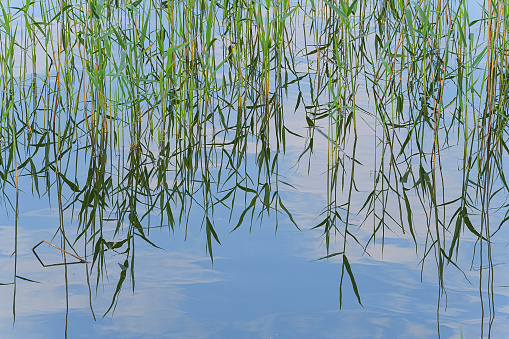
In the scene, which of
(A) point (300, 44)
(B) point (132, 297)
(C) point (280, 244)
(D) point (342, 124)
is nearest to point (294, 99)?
(D) point (342, 124)

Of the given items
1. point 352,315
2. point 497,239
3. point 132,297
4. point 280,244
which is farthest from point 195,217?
point 497,239

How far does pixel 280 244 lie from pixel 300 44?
6.27 ft

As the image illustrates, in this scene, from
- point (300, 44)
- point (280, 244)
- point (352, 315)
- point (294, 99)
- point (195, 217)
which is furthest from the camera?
point (300, 44)

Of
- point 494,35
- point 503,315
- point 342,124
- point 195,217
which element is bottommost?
point 503,315

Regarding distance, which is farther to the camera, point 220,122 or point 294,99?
point 294,99

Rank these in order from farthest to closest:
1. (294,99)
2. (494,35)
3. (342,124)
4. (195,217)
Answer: (294,99), (342,124), (494,35), (195,217)

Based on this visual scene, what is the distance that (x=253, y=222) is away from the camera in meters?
1.79

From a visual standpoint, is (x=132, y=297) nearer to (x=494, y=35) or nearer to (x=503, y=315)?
(x=503, y=315)

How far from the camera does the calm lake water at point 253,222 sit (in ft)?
4.55

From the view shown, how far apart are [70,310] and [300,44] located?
228cm

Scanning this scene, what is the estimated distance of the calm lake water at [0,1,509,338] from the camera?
1.39m

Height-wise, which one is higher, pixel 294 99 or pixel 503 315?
pixel 294 99

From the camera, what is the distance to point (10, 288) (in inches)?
57.8

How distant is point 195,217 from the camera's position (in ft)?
5.95
